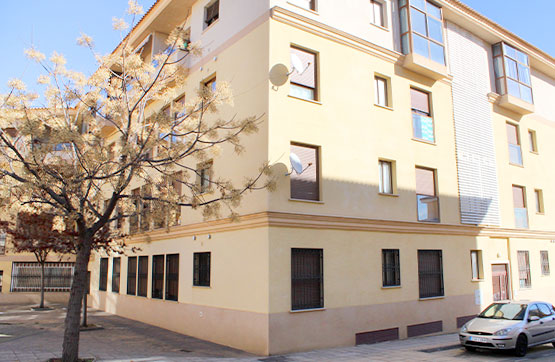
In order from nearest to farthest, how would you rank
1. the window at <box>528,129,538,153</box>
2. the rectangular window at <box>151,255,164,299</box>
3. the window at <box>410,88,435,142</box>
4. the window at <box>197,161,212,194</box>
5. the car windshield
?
the window at <box>197,161,212,194</box> < the car windshield < the window at <box>410,88,435,142</box> < the rectangular window at <box>151,255,164,299</box> < the window at <box>528,129,538,153</box>

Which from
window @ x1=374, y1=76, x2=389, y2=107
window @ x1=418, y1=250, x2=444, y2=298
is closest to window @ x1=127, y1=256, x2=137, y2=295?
window @ x1=418, y1=250, x2=444, y2=298

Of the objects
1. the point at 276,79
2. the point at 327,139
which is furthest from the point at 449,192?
the point at 276,79

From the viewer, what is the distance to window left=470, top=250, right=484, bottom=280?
16.6 m

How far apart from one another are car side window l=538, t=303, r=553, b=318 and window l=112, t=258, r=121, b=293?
1695 cm

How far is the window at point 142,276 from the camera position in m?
17.7

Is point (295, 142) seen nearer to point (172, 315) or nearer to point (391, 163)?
point (391, 163)

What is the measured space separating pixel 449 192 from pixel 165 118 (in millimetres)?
11361

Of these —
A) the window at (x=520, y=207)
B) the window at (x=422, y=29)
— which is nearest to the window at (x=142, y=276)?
the window at (x=422, y=29)

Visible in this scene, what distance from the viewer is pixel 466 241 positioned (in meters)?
16.3

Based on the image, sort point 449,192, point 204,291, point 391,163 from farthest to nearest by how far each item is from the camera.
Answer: point 449,192, point 391,163, point 204,291

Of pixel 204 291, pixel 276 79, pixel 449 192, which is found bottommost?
pixel 204 291

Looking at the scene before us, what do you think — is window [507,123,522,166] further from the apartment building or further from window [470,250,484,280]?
window [470,250,484,280]

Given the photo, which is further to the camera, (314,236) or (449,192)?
(449,192)

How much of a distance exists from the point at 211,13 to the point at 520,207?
51.7 feet
